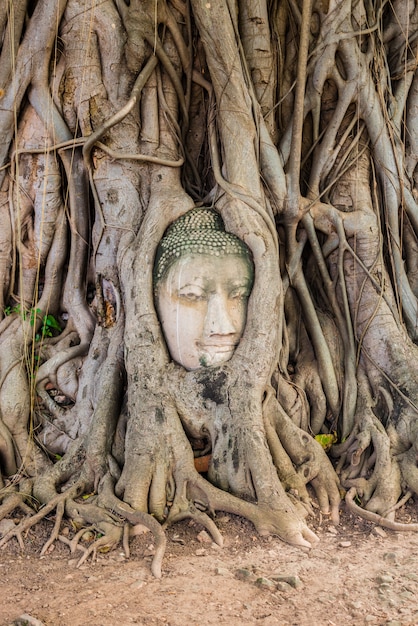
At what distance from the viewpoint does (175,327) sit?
3.39 m

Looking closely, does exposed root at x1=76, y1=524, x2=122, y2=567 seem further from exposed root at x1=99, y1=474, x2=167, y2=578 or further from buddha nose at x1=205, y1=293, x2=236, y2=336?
buddha nose at x1=205, y1=293, x2=236, y2=336

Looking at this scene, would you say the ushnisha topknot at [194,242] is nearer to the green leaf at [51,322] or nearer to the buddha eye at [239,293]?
the buddha eye at [239,293]

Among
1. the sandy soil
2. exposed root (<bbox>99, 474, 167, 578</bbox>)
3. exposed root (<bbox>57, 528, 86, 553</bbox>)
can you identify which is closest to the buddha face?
exposed root (<bbox>99, 474, 167, 578</bbox>)

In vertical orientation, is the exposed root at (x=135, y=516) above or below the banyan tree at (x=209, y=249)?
below

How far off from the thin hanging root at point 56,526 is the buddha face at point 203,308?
39.2 inches

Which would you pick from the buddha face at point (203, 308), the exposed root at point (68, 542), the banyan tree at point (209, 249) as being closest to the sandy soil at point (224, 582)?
the exposed root at point (68, 542)

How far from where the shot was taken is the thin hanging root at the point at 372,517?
2.98 m

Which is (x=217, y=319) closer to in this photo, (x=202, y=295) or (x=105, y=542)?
(x=202, y=295)

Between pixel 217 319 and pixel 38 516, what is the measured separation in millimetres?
1377

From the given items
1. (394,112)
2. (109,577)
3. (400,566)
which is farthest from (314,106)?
(109,577)

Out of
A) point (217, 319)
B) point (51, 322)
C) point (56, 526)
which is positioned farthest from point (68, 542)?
point (51, 322)

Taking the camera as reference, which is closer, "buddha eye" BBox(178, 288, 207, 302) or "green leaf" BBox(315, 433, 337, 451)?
"buddha eye" BBox(178, 288, 207, 302)

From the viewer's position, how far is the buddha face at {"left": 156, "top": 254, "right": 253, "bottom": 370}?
3.35 metres

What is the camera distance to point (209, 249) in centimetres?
341
